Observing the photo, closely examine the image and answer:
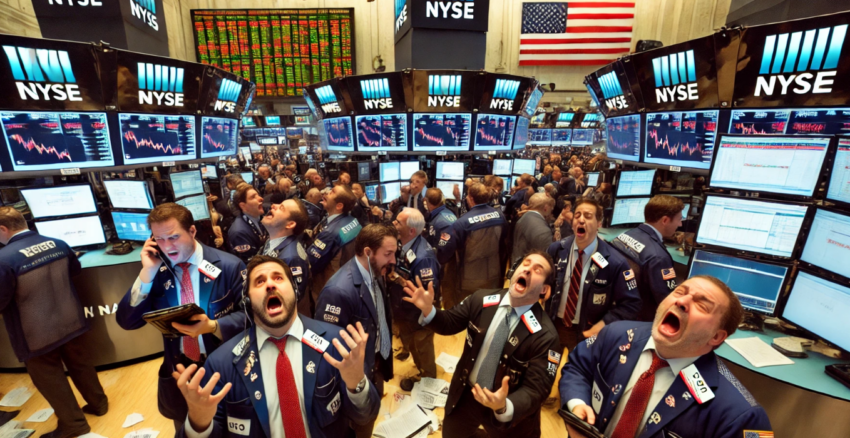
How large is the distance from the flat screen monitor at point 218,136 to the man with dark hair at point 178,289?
3.92 metres

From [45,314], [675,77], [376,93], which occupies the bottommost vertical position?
[45,314]

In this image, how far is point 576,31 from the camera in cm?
1453

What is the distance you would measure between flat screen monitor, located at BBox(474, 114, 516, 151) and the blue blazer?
17.3ft

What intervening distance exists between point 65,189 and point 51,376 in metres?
2.21

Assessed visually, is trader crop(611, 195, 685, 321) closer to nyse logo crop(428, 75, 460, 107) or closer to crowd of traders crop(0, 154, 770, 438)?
crowd of traders crop(0, 154, 770, 438)

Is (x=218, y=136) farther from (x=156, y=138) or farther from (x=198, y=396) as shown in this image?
(x=198, y=396)

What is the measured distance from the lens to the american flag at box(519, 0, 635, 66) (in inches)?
563

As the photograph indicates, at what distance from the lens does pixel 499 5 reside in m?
15.1

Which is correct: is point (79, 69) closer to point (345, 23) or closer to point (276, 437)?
point (276, 437)

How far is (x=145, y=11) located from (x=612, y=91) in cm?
742

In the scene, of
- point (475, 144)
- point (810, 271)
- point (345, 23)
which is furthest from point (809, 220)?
point (345, 23)

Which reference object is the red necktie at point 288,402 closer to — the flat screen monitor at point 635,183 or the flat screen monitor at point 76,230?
the flat screen monitor at point 76,230

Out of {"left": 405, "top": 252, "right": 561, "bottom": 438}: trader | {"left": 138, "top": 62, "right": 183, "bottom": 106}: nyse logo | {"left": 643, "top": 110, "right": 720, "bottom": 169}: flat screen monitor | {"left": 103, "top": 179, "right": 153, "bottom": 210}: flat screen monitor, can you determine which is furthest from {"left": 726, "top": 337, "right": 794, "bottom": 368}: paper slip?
{"left": 138, "top": 62, "right": 183, "bottom": 106}: nyse logo

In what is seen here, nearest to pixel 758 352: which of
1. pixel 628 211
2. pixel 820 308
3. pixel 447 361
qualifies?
pixel 820 308
